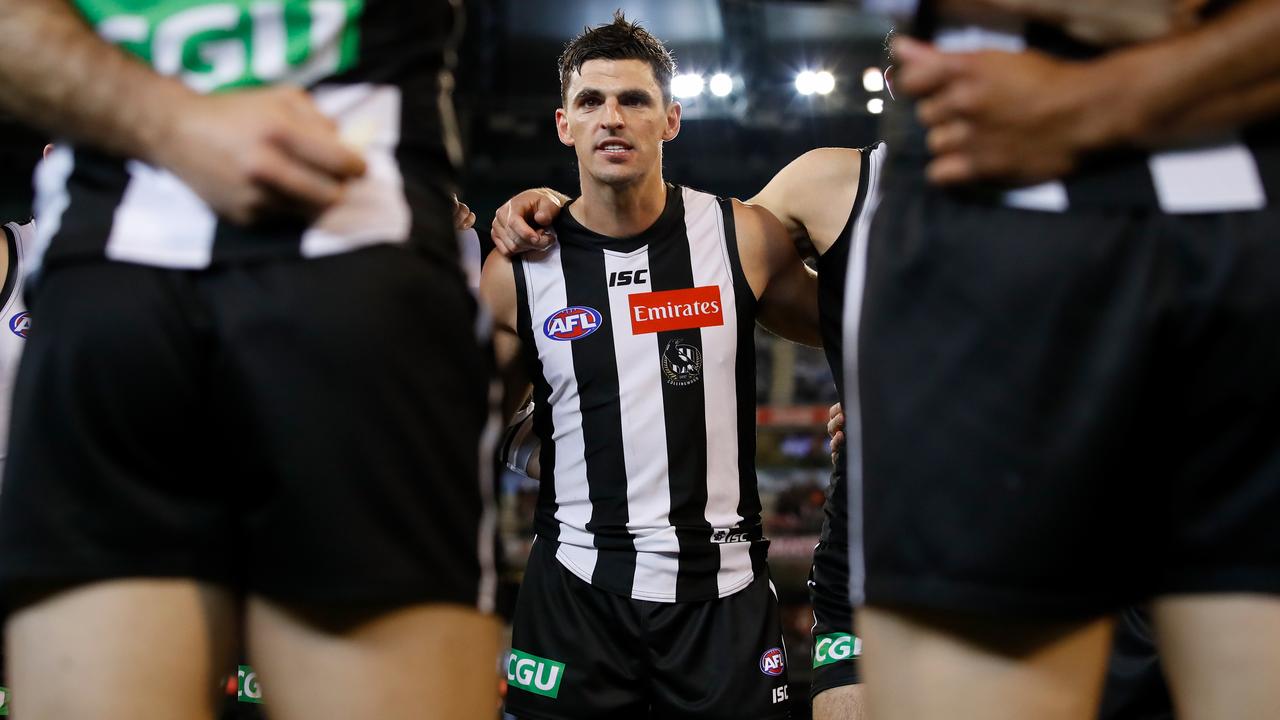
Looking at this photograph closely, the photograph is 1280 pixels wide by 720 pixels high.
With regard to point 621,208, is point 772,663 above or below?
below

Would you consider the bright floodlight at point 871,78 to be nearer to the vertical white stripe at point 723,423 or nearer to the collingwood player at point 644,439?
the collingwood player at point 644,439

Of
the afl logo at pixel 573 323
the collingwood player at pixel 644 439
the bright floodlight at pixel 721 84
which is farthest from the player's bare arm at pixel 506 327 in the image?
the bright floodlight at pixel 721 84

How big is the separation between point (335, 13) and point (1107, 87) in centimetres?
66

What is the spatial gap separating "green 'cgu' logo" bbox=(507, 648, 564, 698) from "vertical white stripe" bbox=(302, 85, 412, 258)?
2.08m

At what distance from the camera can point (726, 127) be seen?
454 inches

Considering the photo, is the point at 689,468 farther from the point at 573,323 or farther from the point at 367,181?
the point at 367,181

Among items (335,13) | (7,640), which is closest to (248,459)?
(7,640)

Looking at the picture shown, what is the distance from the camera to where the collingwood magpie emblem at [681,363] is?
2934 millimetres

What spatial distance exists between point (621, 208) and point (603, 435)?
2.17 ft

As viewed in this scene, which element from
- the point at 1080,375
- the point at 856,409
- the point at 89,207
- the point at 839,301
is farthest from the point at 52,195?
the point at 839,301

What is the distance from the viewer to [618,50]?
3330mm

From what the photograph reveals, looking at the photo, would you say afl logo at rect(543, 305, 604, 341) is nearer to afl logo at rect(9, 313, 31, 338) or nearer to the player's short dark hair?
the player's short dark hair

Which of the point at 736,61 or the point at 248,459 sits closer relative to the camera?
the point at 248,459

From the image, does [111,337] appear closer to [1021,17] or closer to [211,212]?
[211,212]
